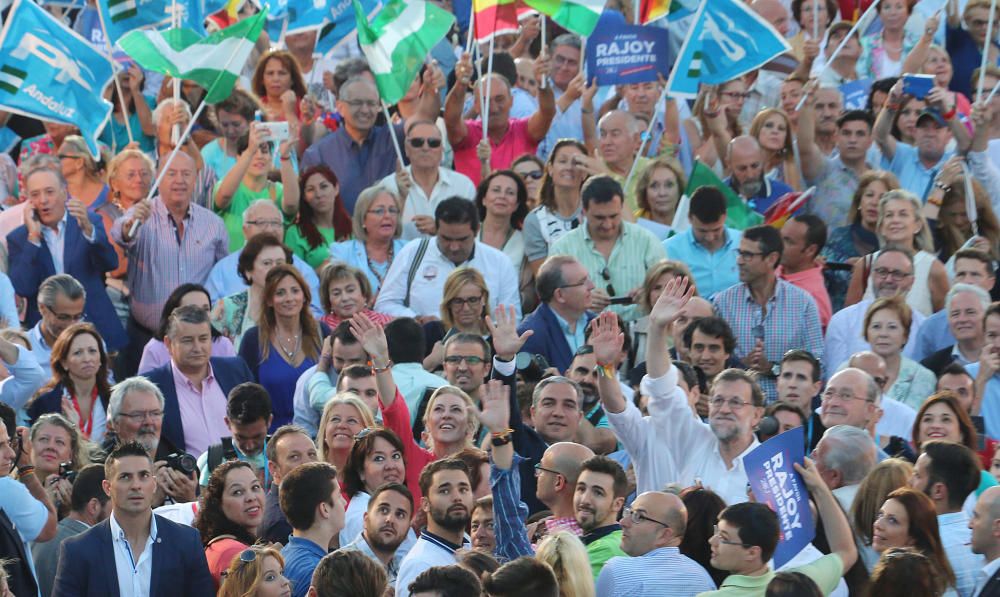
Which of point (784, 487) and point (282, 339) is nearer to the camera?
point (784, 487)

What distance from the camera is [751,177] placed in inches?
579

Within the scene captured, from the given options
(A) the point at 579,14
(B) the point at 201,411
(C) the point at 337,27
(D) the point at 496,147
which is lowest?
(B) the point at 201,411

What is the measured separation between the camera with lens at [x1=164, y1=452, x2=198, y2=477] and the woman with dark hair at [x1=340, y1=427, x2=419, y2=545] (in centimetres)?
98

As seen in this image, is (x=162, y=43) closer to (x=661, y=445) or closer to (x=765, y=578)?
(x=661, y=445)

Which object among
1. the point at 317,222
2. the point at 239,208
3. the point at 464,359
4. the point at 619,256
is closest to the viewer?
the point at 464,359

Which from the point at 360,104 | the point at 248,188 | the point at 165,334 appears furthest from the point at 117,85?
the point at 165,334

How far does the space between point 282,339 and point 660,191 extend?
325cm

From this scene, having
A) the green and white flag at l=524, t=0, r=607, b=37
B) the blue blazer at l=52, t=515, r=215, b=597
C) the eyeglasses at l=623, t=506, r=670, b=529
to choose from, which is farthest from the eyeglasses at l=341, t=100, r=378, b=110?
the eyeglasses at l=623, t=506, r=670, b=529

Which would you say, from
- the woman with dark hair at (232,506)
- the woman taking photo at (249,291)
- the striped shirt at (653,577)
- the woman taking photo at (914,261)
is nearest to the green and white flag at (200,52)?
the woman taking photo at (249,291)

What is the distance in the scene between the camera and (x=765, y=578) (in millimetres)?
8492

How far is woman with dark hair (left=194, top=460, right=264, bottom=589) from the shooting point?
9.48 m

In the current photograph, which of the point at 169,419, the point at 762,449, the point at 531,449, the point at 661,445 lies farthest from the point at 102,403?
the point at 762,449

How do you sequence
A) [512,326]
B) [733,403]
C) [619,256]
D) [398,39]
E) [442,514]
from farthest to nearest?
[398,39] → [619,256] → [512,326] → [733,403] → [442,514]

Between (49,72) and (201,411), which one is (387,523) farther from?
(49,72)
